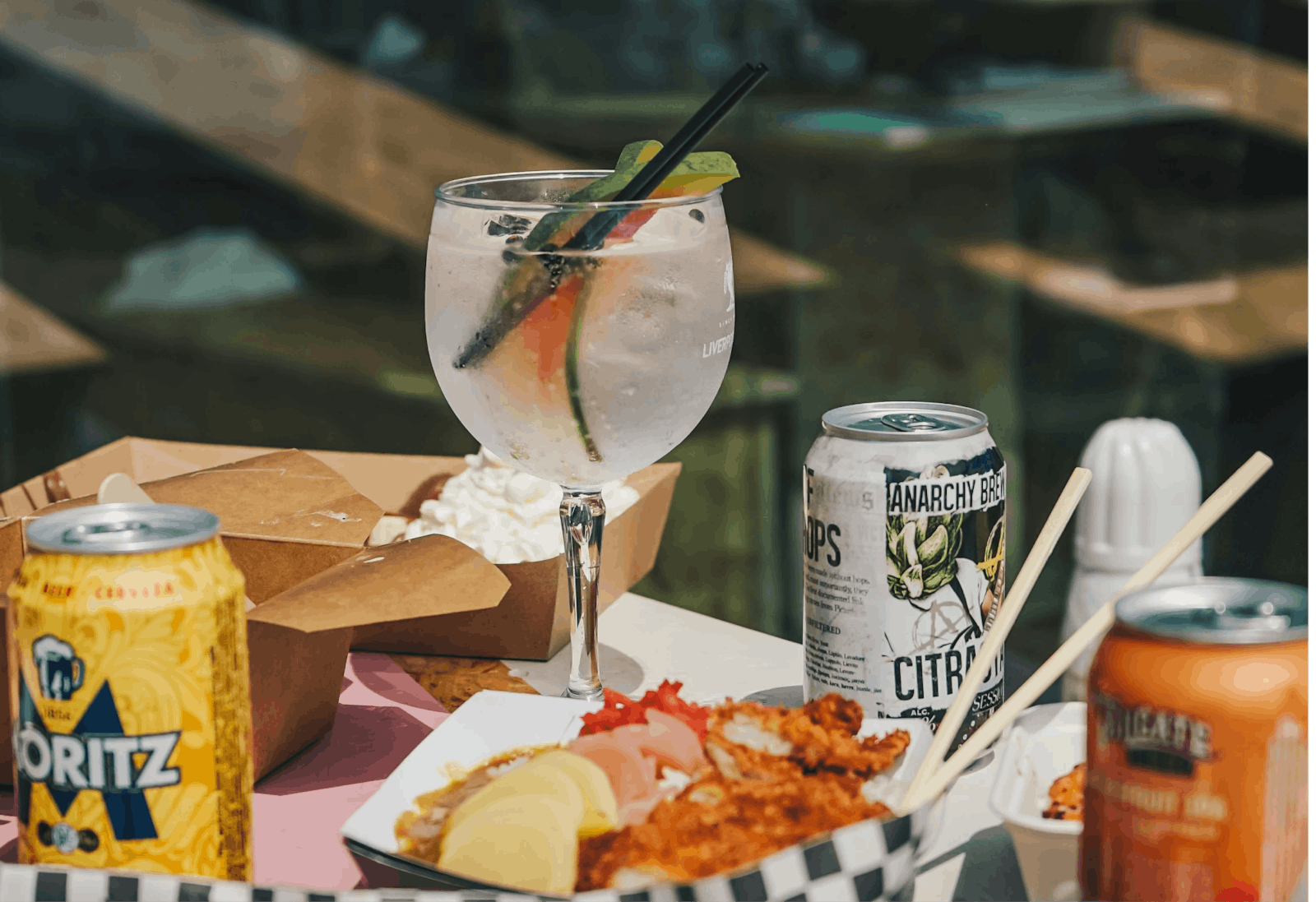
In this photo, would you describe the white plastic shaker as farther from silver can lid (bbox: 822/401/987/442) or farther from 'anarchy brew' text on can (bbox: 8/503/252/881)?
'anarchy brew' text on can (bbox: 8/503/252/881)

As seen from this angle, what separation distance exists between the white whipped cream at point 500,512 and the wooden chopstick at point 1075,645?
0.40 meters

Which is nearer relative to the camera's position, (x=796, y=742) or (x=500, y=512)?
(x=796, y=742)

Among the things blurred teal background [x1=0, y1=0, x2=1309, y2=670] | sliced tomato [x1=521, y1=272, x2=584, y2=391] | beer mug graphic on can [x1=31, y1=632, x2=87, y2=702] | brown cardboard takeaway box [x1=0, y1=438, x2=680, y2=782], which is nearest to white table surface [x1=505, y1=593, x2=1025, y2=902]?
brown cardboard takeaway box [x1=0, y1=438, x2=680, y2=782]

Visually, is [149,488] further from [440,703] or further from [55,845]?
[55,845]

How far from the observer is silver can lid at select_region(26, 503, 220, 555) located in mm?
566

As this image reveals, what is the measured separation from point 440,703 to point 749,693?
0.69ft

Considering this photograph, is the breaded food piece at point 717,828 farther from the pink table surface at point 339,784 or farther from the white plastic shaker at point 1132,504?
the white plastic shaker at point 1132,504

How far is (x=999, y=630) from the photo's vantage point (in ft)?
2.28

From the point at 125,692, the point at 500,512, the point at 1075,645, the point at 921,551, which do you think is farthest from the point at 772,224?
the point at 125,692

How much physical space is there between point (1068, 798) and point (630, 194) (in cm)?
40

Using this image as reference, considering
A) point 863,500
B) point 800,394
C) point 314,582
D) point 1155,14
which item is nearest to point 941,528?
point 863,500

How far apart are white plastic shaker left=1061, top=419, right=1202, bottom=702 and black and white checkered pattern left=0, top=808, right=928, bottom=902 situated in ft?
1.14

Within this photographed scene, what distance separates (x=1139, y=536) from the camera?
847 millimetres

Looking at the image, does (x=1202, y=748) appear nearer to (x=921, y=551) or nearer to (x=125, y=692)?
(x=921, y=551)
